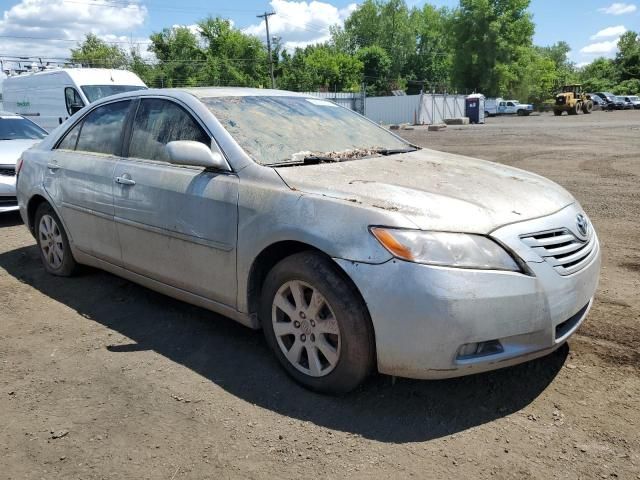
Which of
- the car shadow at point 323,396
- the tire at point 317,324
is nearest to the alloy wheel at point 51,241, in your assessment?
the car shadow at point 323,396

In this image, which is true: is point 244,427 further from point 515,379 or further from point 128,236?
point 128,236

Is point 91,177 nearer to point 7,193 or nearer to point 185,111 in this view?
point 185,111

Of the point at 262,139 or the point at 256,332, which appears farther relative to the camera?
the point at 256,332

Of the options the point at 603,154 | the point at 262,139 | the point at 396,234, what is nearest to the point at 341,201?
the point at 396,234

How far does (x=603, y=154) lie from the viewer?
14055mm

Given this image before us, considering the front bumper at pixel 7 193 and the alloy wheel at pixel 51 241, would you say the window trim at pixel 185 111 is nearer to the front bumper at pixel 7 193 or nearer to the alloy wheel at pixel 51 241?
the alloy wheel at pixel 51 241

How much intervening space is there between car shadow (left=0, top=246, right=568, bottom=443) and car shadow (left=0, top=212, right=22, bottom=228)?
14.3ft

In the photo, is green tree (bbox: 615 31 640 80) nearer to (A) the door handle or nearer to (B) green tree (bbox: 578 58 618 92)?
(B) green tree (bbox: 578 58 618 92)

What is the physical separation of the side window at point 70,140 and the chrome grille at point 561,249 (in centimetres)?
387

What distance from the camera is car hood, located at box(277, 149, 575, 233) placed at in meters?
2.70

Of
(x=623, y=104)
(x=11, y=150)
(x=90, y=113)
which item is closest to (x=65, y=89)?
(x=11, y=150)

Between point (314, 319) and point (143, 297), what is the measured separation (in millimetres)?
2237

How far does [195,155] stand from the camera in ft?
10.9

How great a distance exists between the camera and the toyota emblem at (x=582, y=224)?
3053 millimetres
